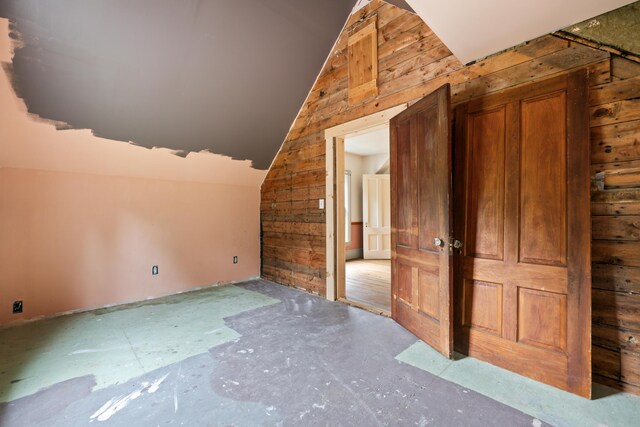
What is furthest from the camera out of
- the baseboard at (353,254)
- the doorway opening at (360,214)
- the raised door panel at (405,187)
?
the baseboard at (353,254)

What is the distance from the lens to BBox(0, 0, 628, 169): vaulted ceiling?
1.93m

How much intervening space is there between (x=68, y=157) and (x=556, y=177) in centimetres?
448

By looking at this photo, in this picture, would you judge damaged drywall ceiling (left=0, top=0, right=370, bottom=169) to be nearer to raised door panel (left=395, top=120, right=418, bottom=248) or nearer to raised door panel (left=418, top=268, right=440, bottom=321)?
raised door panel (left=395, top=120, right=418, bottom=248)

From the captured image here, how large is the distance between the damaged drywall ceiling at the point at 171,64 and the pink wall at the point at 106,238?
30.8 inches

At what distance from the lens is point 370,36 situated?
3.00 metres

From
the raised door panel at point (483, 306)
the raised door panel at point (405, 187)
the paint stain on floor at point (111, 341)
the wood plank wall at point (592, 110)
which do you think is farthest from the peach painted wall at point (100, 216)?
the raised door panel at point (483, 306)

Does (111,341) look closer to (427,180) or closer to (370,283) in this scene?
(427,180)

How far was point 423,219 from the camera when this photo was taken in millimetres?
2330

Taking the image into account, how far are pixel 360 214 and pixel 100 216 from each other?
5.22 meters

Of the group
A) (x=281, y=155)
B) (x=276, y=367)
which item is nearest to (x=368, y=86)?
(x=281, y=155)

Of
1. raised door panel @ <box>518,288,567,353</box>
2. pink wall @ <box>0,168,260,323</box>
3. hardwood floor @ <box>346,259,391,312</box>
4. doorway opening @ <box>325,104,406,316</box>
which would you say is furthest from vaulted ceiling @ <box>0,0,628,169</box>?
hardwood floor @ <box>346,259,391,312</box>

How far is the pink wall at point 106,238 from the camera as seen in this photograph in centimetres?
289

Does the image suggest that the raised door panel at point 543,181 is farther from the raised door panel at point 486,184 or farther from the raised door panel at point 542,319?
the raised door panel at point 542,319

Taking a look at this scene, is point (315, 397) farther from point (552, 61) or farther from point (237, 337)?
point (552, 61)
